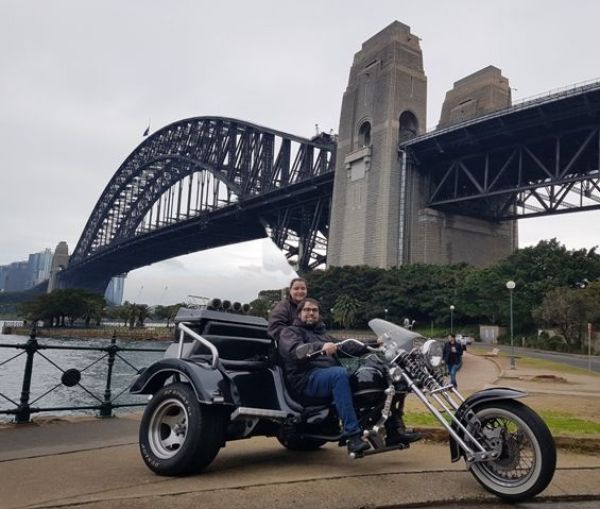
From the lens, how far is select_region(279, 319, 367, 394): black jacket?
400 centimetres

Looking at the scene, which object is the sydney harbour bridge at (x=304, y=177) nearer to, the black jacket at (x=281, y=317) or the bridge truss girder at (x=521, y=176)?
the bridge truss girder at (x=521, y=176)

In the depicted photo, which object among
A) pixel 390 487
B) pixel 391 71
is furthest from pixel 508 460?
pixel 391 71

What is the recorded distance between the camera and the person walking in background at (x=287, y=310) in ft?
14.3

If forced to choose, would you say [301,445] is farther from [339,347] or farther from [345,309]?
[345,309]

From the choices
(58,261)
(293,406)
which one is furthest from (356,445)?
(58,261)

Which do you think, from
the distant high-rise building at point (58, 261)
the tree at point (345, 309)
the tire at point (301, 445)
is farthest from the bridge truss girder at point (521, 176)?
the distant high-rise building at point (58, 261)

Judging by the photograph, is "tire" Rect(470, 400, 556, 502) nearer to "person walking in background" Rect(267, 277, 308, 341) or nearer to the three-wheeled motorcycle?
the three-wheeled motorcycle

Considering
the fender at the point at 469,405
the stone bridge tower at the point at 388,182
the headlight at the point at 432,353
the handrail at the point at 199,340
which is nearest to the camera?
the fender at the point at 469,405

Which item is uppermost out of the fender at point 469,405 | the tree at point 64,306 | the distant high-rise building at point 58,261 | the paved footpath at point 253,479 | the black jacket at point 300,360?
the distant high-rise building at point 58,261

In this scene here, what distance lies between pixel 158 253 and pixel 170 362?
9309cm

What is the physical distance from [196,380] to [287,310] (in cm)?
93

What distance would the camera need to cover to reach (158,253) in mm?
94500

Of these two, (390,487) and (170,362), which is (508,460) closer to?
(390,487)

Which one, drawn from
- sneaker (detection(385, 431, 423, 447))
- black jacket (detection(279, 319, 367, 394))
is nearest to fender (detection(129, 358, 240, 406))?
black jacket (detection(279, 319, 367, 394))
